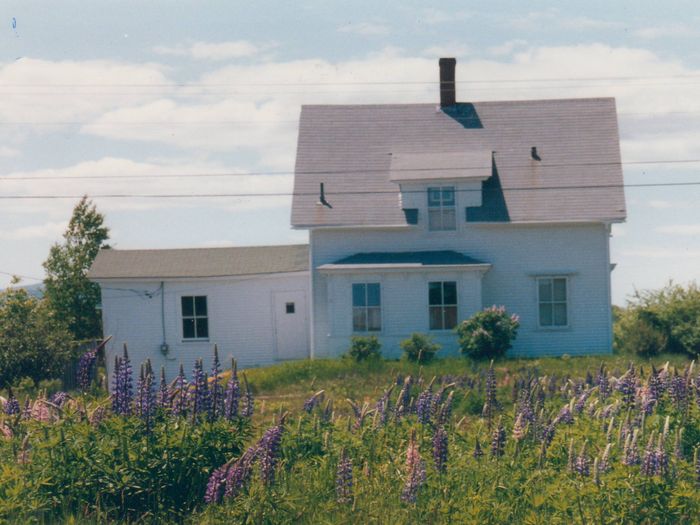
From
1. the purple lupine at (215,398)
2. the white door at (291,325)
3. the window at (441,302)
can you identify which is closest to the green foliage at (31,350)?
the white door at (291,325)

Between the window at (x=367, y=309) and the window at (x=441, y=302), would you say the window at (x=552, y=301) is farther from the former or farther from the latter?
the window at (x=367, y=309)

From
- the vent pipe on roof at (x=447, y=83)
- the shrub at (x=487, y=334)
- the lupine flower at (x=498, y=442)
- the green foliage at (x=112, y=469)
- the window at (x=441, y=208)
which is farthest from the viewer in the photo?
the vent pipe on roof at (x=447, y=83)

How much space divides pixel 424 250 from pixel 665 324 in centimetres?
684

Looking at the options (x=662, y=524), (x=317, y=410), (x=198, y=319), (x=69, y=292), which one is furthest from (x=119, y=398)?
(x=69, y=292)

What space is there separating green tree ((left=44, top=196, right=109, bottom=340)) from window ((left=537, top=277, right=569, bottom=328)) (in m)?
17.2

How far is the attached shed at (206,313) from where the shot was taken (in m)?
29.2

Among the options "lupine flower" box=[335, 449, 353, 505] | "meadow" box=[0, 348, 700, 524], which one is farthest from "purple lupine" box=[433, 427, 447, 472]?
"lupine flower" box=[335, 449, 353, 505]

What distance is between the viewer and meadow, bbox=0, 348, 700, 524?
804 centimetres

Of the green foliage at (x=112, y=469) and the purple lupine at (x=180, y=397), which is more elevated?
the purple lupine at (x=180, y=397)

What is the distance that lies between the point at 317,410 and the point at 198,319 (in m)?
18.6

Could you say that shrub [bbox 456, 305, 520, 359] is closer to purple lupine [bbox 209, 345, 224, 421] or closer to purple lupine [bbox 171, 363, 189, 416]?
purple lupine [bbox 209, 345, 224, 421]

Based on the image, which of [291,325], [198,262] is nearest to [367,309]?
[291,325]

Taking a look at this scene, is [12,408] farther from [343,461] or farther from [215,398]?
[343,461]

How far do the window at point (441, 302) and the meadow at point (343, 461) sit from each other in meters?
16.7
